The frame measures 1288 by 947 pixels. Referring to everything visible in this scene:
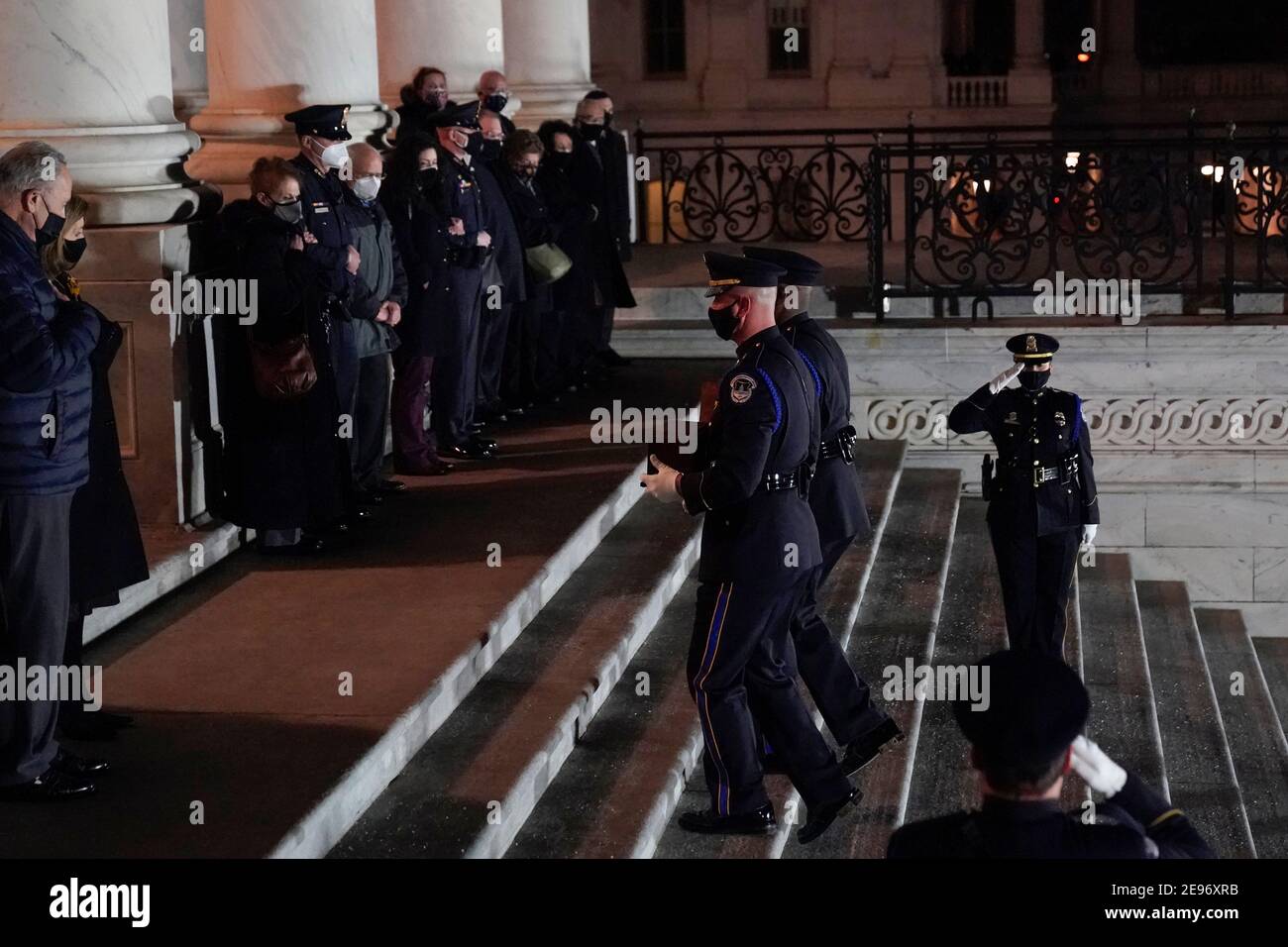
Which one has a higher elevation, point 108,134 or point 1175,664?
point 108,134

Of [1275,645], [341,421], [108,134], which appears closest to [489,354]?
[341,421]

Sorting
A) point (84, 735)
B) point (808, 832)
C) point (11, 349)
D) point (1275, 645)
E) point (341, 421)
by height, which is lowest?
point (1275, 645)

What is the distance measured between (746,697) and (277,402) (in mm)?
2754

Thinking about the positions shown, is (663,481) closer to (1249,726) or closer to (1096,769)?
(1096,769)

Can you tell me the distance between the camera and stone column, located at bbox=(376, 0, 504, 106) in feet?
39.7

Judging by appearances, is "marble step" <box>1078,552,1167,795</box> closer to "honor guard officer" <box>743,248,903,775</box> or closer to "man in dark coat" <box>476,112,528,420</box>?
"honor guard officer" <box>743,248,903,775</box>

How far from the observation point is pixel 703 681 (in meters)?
6.22

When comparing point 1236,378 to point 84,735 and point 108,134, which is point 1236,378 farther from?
point 84,735

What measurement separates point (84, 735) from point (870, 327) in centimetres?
811

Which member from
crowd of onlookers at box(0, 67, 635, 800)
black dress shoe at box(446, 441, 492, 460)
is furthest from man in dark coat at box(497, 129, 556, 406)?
black dress shoe at box(446, 441, 492, 460)

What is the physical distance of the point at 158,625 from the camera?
7.37 m

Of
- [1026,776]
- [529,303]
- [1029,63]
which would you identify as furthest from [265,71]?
[1029,63]

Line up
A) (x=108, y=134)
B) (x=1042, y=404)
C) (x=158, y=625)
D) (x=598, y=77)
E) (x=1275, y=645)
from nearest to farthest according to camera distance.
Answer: (x=158, y=625) → (x=108, y=134) → (x=1042, y=404) → (x=1275, y=645) → (x=598, y=77)

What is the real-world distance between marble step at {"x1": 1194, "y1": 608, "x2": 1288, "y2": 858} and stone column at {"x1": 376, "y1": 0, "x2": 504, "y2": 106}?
18.6ft
